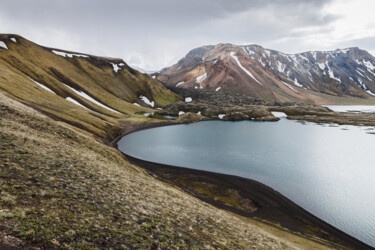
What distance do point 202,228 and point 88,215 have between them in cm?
1074

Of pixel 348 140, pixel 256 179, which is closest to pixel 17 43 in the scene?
pixel 256 179

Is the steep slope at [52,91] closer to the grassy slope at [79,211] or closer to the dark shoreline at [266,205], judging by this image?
the dark shoreline at [266,205]

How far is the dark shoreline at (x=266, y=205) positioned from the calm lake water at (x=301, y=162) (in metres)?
2.60

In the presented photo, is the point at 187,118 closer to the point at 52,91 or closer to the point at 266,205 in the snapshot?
the point at 52,91

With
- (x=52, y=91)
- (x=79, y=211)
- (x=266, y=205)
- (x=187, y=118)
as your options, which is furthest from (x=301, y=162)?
(x=52, y=91)

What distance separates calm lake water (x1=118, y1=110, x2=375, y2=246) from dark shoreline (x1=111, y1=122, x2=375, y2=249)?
2.60 metres

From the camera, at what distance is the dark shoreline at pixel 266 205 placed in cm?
3422

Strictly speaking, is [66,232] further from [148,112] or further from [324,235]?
[148,112]

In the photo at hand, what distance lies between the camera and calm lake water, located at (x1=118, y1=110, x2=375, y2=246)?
1655 inches

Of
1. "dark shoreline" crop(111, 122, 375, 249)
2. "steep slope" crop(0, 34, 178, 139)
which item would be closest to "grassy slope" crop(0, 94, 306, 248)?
"dark shoreline" crop(111, 122, 375, 249)

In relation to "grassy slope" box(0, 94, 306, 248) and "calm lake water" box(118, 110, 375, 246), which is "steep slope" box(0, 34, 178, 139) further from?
"grassy slope" box(0, 94, 306, 248)

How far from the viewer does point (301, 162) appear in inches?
2815

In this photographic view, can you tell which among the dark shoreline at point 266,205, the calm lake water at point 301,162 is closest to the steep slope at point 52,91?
the calm lake water at point 301,162

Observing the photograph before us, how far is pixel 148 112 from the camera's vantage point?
642ft
